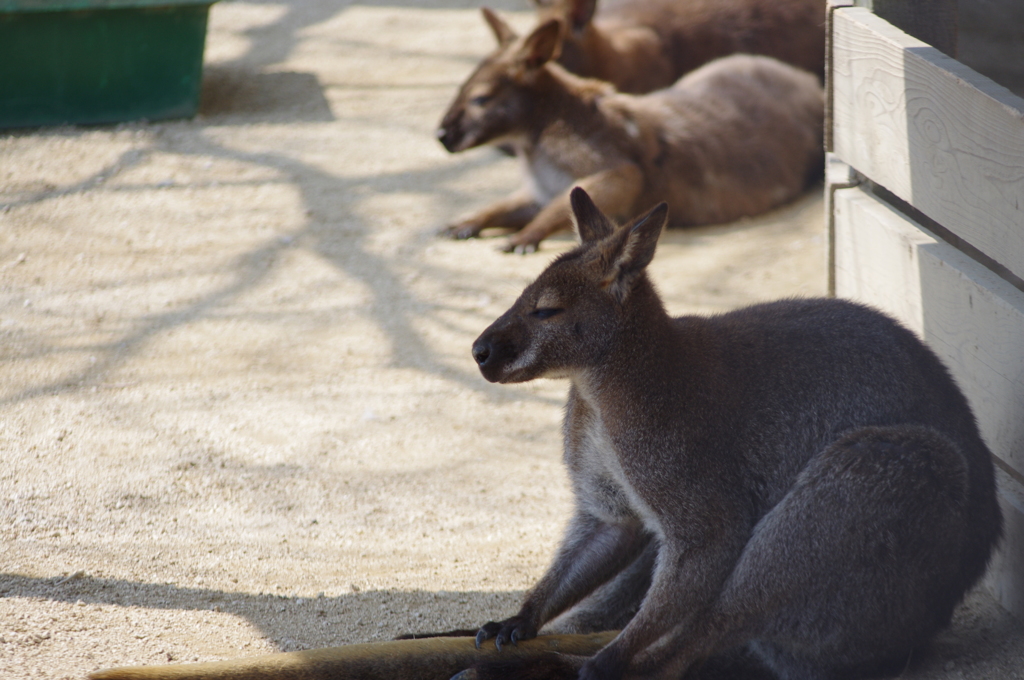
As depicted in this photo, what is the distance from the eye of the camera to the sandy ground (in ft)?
10.5

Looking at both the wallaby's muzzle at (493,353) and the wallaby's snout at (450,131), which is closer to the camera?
the wallaby's muzzle at (493,353)

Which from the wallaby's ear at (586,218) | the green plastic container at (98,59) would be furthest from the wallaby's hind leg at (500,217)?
the wallaby's ear at (586,218)

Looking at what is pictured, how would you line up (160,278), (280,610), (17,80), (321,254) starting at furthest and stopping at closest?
(17,80) → (321,254) → (160,278) → (280,610)

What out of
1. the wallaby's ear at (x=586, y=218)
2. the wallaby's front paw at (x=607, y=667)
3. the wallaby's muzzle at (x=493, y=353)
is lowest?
the wallaby's front paw at (x=607, y=667)

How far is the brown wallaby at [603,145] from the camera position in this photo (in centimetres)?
693

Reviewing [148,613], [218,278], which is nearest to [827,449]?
[148,613]

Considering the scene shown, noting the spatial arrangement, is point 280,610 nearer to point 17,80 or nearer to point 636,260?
point 636,260

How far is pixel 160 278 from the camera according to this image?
19.4ft

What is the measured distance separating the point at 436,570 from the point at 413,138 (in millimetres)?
5346

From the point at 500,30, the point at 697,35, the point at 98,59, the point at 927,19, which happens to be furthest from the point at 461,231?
the point at 927,19

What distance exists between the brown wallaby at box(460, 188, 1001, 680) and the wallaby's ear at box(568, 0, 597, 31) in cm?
544

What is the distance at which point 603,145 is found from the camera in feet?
22.9

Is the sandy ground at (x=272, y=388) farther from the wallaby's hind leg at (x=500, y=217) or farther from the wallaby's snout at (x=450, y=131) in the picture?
the wallaby's snout at (x=450, y=131)

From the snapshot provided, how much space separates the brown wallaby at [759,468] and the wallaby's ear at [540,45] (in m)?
4.24
